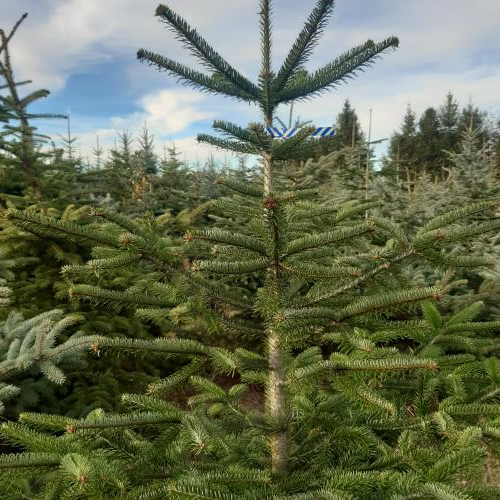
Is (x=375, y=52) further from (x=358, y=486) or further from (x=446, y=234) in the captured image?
(x=358, y=486)

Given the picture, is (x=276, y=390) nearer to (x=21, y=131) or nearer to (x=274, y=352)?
(x=274, y=352)

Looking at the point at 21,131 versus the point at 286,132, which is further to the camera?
the point at 21,131

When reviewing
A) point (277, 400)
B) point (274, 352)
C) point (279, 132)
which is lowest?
point (277, 400)

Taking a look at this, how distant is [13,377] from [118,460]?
92.1 inches

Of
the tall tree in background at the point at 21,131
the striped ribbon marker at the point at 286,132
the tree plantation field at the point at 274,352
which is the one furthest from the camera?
the tall tree in background at the point at 21,131

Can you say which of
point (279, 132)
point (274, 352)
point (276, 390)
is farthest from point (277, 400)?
point (279, 132)

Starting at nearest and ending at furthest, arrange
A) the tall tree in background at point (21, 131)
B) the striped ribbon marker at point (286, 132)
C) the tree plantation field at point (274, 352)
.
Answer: the tree plantation field at point (274, 352), the striped ribbon marker at point (286, 132), the tall tree in background at point (21, 131)

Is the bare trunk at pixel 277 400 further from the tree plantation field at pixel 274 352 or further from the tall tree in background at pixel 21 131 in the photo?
the tall tree in background at pixel 21 131

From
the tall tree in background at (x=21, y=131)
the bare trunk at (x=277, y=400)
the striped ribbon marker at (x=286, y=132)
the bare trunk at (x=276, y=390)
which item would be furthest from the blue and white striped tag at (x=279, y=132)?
the tall tree in background at (x=21, y=131)

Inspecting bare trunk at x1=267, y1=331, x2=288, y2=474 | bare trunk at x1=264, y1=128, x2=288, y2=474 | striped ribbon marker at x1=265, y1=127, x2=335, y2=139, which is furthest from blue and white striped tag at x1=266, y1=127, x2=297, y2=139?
bare trunk at x1=267, y1=331, x2=288, y2=474

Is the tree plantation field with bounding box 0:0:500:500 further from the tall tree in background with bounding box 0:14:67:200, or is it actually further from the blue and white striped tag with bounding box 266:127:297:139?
the tall tree in background with bounding box 0:14:67:200

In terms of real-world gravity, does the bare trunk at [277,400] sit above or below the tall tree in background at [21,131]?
below

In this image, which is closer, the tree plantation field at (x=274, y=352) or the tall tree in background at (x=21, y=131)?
the tree plantation field at (x=274, y=352)

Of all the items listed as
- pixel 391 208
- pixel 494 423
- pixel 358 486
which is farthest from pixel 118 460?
pixel 391 208
